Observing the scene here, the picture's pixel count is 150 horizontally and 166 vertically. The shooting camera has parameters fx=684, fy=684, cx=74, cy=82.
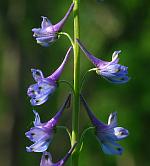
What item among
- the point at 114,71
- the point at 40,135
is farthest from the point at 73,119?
the point at 114,71

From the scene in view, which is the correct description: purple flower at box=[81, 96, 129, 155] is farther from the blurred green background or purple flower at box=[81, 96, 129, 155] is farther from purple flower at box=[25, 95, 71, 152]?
the blurred green background

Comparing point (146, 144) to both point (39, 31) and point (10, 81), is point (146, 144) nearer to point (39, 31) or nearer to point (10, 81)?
point (10, 81)

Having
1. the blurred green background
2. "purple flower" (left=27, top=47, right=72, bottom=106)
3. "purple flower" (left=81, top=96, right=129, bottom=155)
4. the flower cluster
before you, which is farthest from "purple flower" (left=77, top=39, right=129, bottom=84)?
the blurred green background

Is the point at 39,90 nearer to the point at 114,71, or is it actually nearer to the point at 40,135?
the point at 40,135

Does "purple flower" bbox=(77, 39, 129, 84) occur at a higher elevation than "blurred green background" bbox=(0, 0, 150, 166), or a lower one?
higher

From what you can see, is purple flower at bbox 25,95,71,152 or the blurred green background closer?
purple flower at bbox 25,95,71,152

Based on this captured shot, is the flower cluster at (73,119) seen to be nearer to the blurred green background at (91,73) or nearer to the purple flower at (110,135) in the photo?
the purple flower at (110,135)

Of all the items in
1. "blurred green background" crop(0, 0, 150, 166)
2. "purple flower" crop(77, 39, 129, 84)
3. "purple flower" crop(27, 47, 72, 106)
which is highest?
"purple flower" crop(77, 39, 129, 84)
